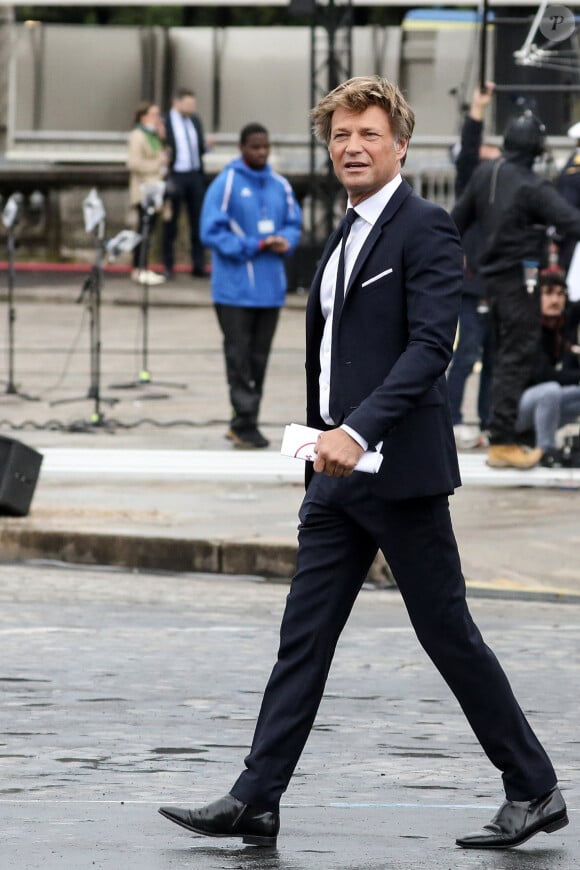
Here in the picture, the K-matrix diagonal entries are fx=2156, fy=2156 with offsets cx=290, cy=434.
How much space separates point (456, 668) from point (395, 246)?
101cm

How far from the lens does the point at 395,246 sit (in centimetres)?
509

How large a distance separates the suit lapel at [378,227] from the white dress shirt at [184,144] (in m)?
20.8

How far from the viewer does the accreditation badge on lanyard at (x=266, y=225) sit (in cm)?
1382

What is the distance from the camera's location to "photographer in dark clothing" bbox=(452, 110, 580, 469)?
12555 millimetres

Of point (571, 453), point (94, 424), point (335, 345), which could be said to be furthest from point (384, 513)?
point (94, 424)

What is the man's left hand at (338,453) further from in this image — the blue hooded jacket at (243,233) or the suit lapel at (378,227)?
the blue hooded jacket at (243,233)

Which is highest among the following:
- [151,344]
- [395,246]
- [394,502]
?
[395,246]

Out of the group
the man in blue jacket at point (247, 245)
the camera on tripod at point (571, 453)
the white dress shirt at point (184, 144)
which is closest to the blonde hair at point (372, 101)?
the camera on tripod at point (571, 453)

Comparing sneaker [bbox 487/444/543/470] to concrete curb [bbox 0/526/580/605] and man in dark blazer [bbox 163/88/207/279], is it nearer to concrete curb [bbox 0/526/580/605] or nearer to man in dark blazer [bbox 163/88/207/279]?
concrete curb [bbox 0/526/580/605]

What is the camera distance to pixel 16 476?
11086mm

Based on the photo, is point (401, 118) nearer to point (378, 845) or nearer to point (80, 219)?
point (378, 845)

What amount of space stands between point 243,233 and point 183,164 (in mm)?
12275

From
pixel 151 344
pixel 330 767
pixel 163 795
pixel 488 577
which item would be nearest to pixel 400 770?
pixel 330 767

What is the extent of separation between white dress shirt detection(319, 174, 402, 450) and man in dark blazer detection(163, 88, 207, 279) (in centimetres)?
2043
